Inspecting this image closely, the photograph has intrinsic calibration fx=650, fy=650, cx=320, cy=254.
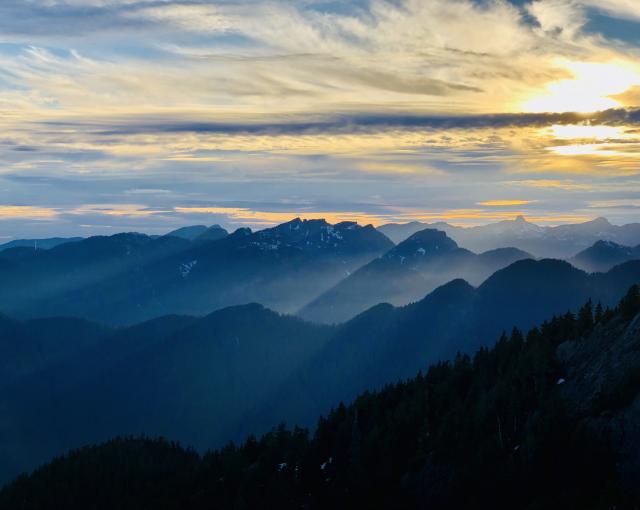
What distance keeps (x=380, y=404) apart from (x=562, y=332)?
1881 inches

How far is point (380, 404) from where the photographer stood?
15988cm

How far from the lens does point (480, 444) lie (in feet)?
354

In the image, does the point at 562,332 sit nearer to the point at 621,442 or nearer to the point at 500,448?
the point at 500,448

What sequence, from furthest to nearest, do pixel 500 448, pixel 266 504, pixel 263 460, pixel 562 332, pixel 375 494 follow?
pixel 263 460 < pixel 562 332 < pixel 266 504 < pixel 375 494 < pixel 500 448

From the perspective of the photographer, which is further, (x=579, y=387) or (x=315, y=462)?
(x=315, y=462)

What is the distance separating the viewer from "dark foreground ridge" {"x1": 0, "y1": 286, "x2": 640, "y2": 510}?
90.9 meters

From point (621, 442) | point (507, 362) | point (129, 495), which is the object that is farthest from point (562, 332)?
point (129, 495)

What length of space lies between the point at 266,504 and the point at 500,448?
4679 centimetres

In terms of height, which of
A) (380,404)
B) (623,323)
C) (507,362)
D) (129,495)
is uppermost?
(623,323)

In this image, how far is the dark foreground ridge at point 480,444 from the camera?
3580 inches

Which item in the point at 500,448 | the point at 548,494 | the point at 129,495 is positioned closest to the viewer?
the point at 548,494

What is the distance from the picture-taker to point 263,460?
153000 millimetres

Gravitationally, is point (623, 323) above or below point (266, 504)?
above

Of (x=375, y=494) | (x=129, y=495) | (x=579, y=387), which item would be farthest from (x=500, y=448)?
(x=129, y=495)
